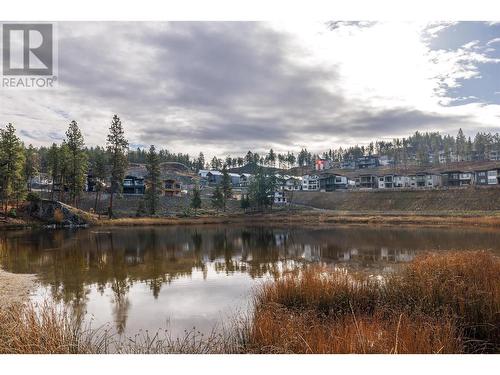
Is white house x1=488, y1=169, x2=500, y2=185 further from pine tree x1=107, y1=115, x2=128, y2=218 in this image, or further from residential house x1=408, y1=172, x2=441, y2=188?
pine tree x1=107, y1=115, x2=128, y2=218

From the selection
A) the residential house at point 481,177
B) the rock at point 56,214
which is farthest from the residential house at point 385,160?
the rock at point 56,214

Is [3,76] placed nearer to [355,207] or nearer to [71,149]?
[71,149]

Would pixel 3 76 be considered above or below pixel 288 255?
above

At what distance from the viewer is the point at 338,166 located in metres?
178

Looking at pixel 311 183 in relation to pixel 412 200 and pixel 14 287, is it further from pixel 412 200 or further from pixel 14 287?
pixel 14 287

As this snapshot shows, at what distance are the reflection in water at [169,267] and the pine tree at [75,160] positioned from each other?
3225 cm

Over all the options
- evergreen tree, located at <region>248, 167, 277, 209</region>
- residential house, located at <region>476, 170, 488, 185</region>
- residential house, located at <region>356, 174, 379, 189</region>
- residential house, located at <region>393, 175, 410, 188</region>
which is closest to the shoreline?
evergreen tree, located at <region>248, 167, 277, 209</region>

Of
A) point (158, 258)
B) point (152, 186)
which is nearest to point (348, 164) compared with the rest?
point (152, 186)

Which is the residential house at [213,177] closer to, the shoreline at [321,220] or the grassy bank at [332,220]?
the shoreline at [321,220]

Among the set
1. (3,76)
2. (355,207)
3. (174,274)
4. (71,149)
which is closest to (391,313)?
(174,274)

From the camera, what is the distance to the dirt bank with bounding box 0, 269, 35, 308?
13820 millimetres

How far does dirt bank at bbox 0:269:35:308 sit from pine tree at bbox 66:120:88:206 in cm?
4875

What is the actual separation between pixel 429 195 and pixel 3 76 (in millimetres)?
83707

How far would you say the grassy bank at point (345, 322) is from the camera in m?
7.07
